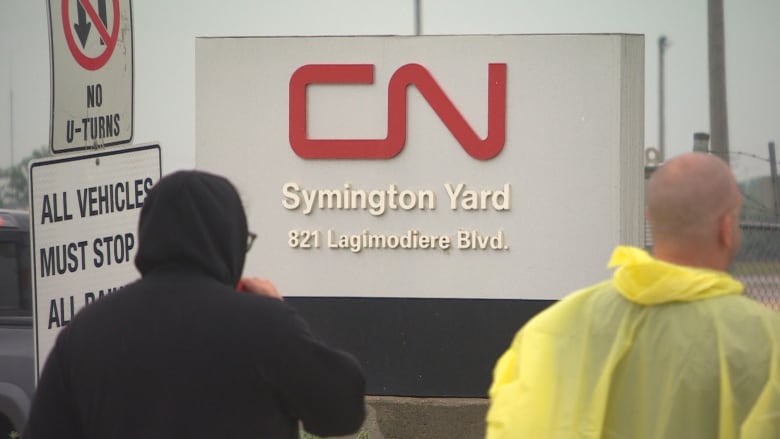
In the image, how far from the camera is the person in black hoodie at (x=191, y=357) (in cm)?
288

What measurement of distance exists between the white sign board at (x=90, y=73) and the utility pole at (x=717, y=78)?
325 inches

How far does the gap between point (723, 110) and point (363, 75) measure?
Result: 17.8ft

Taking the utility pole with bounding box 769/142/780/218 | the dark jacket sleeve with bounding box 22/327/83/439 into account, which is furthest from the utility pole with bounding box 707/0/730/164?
Result: the dark jacket sleeve with bounding box 22/327/83/439

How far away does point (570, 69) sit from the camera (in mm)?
8180

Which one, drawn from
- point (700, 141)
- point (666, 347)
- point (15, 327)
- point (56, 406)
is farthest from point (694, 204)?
point (15, 327)

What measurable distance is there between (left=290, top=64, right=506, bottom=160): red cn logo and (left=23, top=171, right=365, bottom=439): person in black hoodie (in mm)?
5197

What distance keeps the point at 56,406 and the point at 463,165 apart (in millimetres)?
5420

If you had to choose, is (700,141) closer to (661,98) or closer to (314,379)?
(661,98)

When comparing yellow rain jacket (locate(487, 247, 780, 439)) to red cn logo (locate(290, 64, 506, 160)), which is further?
red cn logo (locate(290, 64, 506, 160))

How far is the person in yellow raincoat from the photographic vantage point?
2666 mm

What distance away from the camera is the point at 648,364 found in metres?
2.74

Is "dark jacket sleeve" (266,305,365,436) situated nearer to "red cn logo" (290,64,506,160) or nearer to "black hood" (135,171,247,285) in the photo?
"black hood" (135,171,247,285)

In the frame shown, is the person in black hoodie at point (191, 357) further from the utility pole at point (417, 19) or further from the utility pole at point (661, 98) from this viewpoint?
the utility pole at point (661, 98)

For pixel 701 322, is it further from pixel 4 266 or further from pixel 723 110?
pixel 723 110
